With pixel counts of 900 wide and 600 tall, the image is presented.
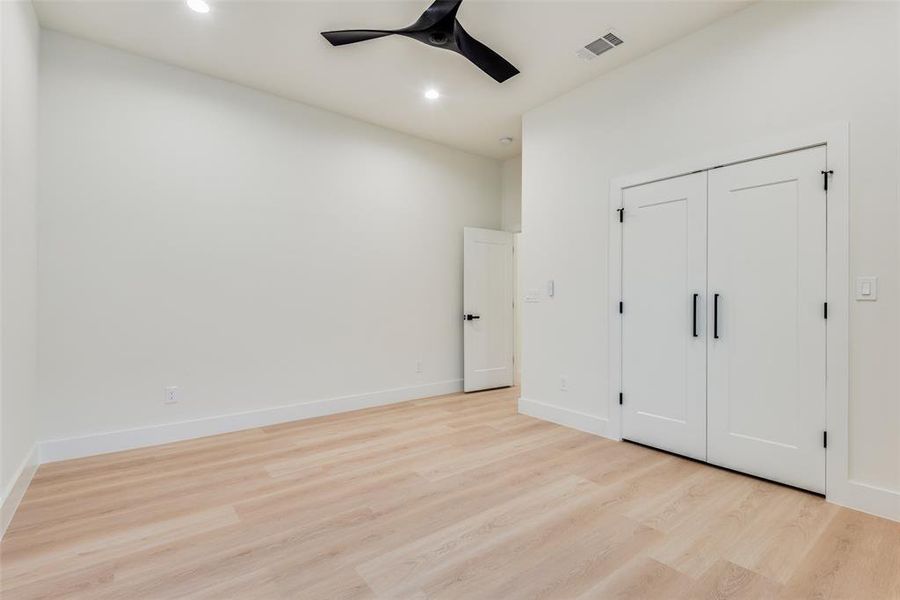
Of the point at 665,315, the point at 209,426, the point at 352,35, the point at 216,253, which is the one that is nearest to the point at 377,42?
the point at 352,35

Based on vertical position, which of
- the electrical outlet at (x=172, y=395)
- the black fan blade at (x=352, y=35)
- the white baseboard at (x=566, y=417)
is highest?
the black fan blade at (x=352, y=35)

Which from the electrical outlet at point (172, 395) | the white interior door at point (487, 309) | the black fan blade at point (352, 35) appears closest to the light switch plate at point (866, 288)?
the black fan blade at point (352, 35)

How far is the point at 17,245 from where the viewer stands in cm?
246

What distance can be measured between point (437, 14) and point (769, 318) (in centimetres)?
283

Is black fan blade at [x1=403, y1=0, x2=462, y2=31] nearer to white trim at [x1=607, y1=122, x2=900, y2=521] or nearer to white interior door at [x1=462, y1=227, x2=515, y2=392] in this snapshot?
white trim at [x1=607, y1=122, x2=900, y2=521]

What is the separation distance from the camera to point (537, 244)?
14.0 feet

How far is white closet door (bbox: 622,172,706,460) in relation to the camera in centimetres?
306

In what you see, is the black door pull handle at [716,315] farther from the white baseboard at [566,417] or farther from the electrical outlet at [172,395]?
the electrical outlet at [172,395]

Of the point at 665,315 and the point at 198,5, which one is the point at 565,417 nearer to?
the point at 665,315

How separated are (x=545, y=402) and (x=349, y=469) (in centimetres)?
205

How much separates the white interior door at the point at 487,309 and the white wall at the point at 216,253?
1.16 feet

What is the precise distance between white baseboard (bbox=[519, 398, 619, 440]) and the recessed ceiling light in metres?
4.11

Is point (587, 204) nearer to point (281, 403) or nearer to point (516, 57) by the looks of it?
point (516, 57)

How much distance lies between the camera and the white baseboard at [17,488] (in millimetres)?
2143
